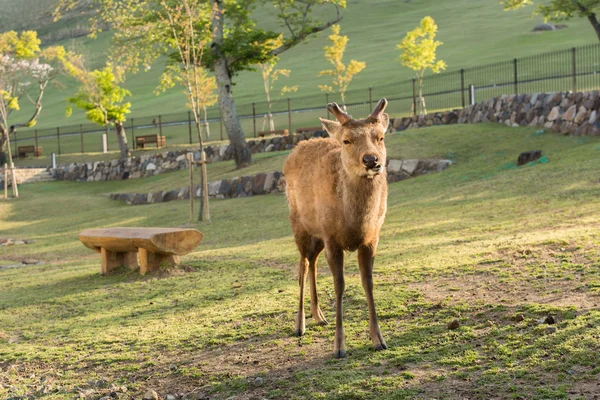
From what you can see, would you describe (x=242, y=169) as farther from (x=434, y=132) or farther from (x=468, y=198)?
(x=468, y=198)

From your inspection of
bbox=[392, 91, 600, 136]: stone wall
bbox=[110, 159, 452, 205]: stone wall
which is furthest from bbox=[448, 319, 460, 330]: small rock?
bbox=[392, 91, 600, 136]: stone wall

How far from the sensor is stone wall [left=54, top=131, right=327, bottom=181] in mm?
31391

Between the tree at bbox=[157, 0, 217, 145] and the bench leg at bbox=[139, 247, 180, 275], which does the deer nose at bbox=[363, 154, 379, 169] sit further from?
the tree at bbox=[157, 0, 217, 145]

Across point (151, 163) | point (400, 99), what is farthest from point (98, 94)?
point (400, 99)

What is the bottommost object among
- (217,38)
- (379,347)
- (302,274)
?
(379,347)

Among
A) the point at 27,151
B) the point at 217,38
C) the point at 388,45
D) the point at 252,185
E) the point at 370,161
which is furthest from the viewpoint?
the point at 388,45

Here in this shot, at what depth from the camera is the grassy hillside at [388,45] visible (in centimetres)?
6225

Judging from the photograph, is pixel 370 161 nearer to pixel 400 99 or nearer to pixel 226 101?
pixel 226 101

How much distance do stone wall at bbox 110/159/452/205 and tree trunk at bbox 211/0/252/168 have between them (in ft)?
8.66

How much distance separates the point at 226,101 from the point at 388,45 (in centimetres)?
5424

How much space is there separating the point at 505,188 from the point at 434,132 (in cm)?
857

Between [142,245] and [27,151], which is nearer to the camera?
[142,245]

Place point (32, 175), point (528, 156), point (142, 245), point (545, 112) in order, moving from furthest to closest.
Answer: point (32, 175) → point (545, 112) → point (528, 156) → point (142, 245)

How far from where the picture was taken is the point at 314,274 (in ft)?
22.1
